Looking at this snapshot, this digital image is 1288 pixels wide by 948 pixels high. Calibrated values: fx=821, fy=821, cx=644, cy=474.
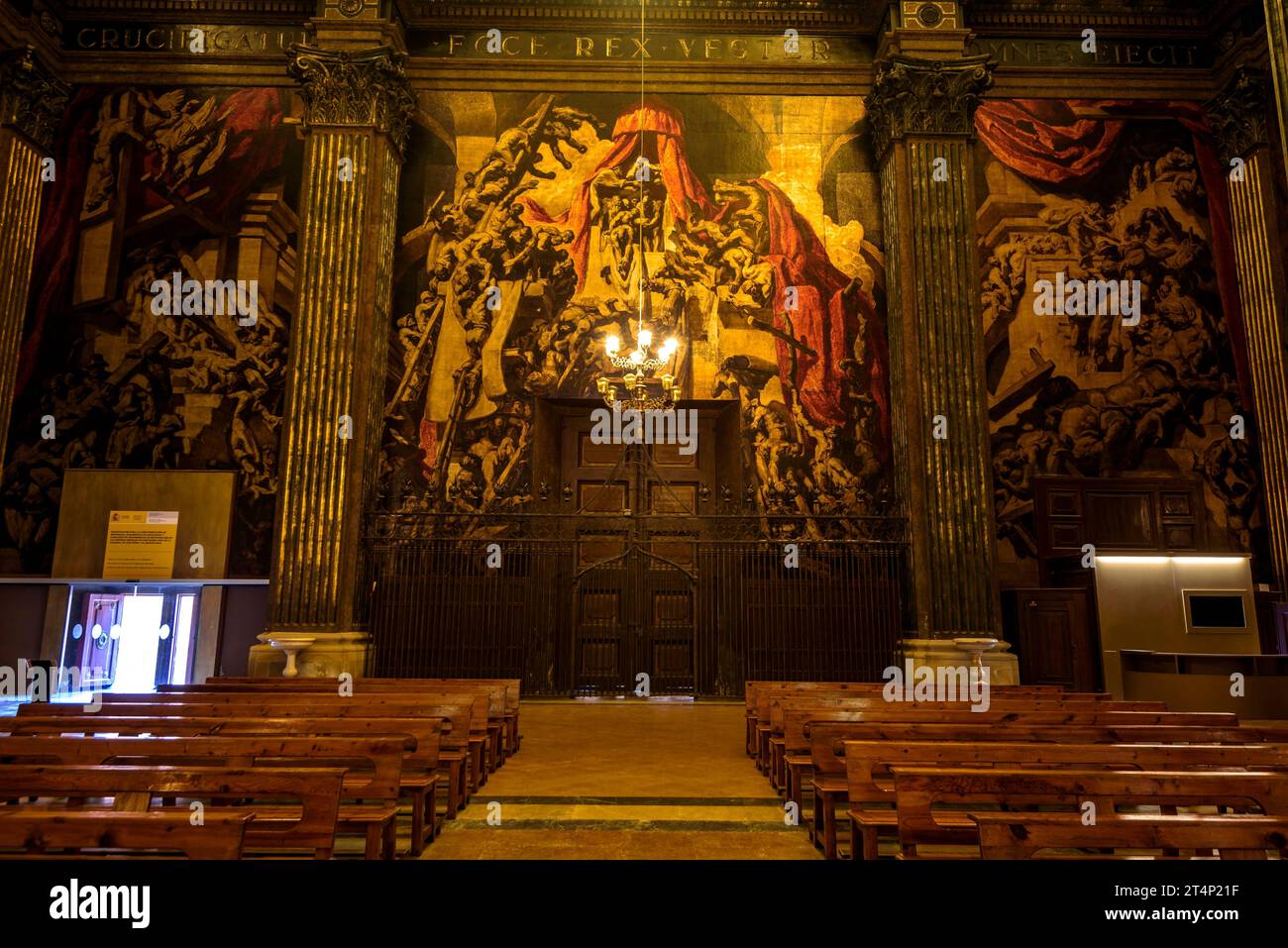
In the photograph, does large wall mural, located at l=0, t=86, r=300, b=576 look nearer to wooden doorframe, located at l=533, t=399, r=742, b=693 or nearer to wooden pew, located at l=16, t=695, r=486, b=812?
wooden doorframe, located at l=533, t=399, r=742, b=693

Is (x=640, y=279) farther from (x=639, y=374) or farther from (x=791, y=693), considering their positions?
(x=791, y=693)

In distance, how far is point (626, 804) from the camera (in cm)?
489

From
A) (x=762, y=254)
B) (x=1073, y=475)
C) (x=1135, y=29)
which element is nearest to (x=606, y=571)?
(x=762, y=254)

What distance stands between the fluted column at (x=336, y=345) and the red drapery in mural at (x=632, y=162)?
237 centimetres

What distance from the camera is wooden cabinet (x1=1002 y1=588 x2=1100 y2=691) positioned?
1040 cm

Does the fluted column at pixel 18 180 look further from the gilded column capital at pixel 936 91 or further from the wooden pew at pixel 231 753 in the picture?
the gilded column capital at pixel 936 91

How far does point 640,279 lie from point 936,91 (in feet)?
15.6

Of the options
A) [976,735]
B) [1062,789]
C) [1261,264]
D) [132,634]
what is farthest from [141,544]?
[1261,264]

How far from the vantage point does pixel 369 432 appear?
10742 mm

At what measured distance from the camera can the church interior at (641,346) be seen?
10586 mm

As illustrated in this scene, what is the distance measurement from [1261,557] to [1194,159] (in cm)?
590

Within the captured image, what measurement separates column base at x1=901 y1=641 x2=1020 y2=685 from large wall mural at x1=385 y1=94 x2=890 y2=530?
2260mm

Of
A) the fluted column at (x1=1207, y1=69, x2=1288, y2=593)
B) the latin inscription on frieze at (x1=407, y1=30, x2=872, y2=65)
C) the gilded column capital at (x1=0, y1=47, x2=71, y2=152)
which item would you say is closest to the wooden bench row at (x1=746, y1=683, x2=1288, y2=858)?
the fluted column at (x1=1207, y1=69, x2=1288, y2=593)

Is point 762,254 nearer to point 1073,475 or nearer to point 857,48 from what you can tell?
point 857,48
